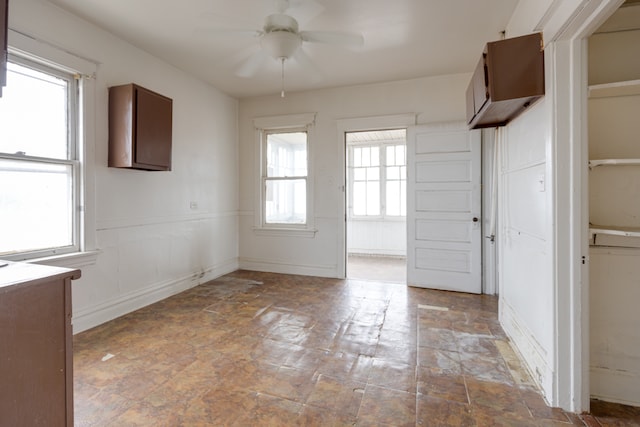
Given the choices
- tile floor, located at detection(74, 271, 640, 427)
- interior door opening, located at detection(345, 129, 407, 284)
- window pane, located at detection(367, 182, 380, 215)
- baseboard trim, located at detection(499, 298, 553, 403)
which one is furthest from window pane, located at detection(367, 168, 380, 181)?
baseboard trim, located at detection(499, 298, 553, 403)

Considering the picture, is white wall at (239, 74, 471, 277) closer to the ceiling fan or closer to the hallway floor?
the hallway floor

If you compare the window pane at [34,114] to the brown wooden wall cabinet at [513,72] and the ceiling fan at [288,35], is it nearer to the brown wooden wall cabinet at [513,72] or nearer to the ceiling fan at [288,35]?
the ceiling fan at [288,35]

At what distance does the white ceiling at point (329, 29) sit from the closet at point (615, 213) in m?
1.08

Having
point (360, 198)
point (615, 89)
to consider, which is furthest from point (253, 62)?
point (360, 198)

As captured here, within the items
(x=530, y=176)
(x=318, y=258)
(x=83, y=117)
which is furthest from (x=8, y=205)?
(x=530, y=176)

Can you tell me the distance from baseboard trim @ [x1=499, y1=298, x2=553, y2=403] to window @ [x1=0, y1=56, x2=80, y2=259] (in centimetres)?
371

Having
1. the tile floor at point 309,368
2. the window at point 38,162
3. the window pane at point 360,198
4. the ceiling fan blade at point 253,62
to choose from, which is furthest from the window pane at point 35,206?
the window pane at point 360,198

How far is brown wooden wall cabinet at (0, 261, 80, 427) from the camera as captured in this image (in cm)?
112

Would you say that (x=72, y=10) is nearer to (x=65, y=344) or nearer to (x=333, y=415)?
(x=65, y=344)

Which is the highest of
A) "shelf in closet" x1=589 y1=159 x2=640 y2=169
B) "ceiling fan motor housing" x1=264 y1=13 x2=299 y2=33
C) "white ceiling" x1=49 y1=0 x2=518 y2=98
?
"white ceiling" x1=49 y1=0 x2=518 y2=98

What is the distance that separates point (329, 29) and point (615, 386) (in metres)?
3.43

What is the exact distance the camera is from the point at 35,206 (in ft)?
8.10

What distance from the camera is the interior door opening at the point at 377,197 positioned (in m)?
6.47

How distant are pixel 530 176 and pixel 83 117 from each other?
3.68m
